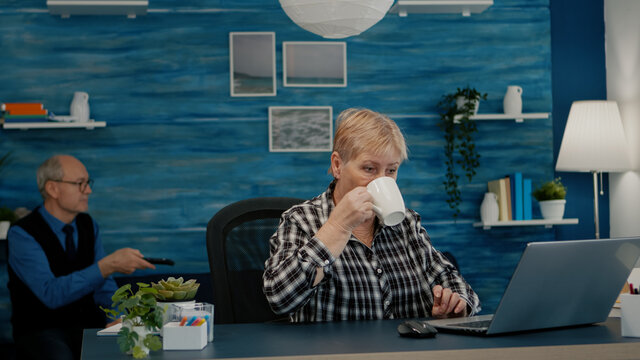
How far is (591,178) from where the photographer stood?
13.2ft

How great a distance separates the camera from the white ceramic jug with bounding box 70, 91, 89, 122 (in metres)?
3.51

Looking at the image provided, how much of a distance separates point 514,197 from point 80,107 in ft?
7.76

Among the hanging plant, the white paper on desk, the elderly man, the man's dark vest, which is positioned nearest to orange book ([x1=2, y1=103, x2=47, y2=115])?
the elderly man

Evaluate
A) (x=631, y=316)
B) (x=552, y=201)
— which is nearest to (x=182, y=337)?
(x=631, y=316)

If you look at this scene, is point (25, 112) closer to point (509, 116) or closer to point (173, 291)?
point (173, 291)

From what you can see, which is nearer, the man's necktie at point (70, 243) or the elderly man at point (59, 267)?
the elderly man at point (59, 267)

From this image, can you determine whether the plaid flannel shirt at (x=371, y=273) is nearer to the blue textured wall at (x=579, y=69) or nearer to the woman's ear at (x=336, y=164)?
the woman's ear at (x=336, y=164)

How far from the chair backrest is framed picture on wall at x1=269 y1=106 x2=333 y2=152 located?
1669 mm

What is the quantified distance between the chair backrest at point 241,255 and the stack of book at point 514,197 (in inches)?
76.5

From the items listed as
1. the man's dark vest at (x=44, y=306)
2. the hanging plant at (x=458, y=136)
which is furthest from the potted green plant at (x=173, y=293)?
the hanging plant at (x=458, y=136)

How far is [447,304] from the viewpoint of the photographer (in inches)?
68.0

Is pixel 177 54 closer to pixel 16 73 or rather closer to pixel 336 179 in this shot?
pixel 16 73

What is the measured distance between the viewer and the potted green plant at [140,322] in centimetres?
121

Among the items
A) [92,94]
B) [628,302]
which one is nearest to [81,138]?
[92,94]
